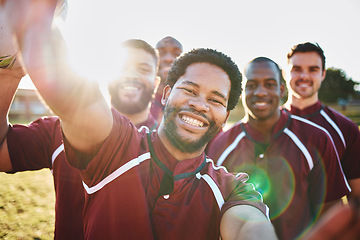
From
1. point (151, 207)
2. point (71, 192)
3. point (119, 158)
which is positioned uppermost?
point (119, 158)

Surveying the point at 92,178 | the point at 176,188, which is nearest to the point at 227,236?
the point at 176,188

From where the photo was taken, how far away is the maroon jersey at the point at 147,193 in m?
1.53

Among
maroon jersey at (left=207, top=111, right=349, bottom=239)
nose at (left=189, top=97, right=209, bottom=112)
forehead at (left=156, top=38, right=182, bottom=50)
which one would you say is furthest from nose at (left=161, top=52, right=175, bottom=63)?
nose at (left=189, top=97, right=209, bottom=112)

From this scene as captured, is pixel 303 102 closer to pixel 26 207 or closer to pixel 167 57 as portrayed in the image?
pixel 167 57

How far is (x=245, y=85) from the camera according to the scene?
4.04 meters

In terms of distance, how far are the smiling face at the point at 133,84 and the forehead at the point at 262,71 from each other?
5.38 ft

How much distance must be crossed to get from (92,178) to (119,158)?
206mm

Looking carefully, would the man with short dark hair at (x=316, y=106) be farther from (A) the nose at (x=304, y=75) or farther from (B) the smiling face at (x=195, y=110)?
(B) the smiling face at (x=195, y=110)

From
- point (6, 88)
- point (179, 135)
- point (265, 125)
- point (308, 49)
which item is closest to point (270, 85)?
point (265, 125)

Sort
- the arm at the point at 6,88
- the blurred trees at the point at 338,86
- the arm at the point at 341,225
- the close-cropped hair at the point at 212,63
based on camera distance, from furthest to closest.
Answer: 1. the blurred trees at the point at 338,86
2. the close-cropped hair at the point at 212,63
3. the arm at the point at 6,88
4. the arm at the point at 341,225

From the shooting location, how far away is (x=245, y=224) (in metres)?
1.53

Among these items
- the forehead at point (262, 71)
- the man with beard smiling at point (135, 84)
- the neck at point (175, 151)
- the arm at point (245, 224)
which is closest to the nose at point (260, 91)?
the forehead at point (262, 71)

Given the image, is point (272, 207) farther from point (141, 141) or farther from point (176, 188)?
point (141, 141)

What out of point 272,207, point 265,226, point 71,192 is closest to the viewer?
point 265,226
